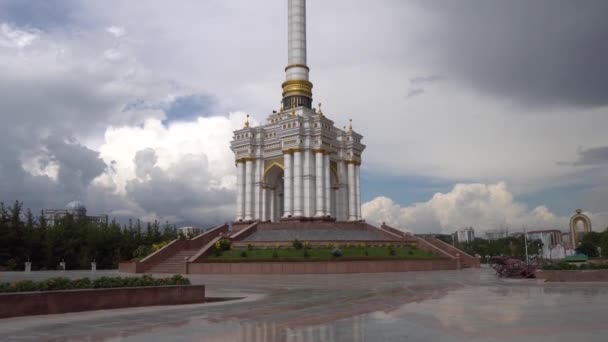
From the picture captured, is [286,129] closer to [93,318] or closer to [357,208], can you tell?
[357,208]

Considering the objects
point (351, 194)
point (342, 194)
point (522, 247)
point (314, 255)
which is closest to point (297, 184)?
point (342, 194)

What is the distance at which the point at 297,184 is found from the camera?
5122 cm

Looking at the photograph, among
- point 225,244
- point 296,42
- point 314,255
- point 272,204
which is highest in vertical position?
point 296,42

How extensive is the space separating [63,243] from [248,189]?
1942 centimetres

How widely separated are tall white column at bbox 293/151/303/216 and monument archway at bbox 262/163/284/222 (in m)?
3.09

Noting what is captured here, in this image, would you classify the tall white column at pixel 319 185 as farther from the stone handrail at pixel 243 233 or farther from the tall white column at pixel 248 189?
the tall white column at pixel 248 189

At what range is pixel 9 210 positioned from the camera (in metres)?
43.2

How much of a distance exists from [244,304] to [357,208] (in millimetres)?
43878

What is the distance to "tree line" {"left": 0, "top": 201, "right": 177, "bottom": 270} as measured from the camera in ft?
136

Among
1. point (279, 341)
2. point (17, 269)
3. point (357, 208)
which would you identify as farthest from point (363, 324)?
point (357, 208)

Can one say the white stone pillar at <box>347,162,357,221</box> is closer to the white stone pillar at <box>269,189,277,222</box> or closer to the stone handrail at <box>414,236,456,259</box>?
the white stone pillar at <box>269,189,277,222</box>

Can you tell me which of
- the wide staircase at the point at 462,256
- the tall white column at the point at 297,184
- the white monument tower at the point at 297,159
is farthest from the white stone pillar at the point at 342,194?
the wide staircase at the point at 462,256

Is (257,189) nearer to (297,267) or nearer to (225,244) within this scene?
(225,244)

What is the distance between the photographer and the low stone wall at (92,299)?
39.0 ft
